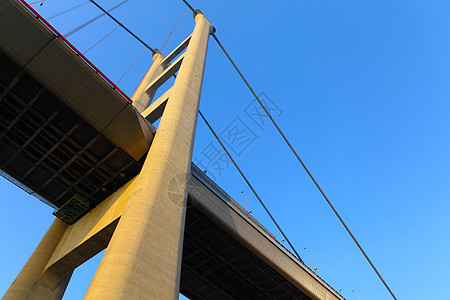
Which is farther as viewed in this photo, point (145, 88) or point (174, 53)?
point (174, 53)

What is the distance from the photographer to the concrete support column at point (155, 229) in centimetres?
989

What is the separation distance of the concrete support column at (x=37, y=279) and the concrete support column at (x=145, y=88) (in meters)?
11.9

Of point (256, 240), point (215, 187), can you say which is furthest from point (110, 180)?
point (256, 240)

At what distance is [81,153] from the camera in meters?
18.3

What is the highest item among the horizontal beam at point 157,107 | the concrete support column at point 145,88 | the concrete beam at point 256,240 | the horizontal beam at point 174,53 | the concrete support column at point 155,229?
the horizontal beam at point 174,53

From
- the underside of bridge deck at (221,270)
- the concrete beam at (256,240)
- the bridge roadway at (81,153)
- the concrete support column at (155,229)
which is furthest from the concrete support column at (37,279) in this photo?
the concrete support column at (155,229)

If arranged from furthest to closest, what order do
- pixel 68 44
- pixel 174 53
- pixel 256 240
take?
pixel 174 53 < pixel 256 240 < pixel 68 44

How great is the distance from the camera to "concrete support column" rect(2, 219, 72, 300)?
56.6 feet

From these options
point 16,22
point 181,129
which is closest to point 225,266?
point 181,129

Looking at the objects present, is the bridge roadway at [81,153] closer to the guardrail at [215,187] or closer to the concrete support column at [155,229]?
the guardrail at [215,187]

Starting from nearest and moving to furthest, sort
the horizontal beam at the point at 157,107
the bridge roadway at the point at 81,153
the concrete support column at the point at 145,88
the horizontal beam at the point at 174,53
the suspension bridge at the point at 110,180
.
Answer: the suspension bridge at the point at 110,180, the bridge roadway at the point at 81,153, the horizontal beam at the point at 157,107, the concrete support column at the point at 145,88, the horizontal beam at the point at 174,53

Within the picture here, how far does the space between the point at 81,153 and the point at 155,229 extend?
9.42m

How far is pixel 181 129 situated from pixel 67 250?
1019cm

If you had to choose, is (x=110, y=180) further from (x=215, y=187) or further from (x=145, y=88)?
(x=145, y=88)
